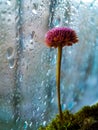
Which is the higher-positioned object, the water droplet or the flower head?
the water droplet

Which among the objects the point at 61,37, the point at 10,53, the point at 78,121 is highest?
the point at 10,53

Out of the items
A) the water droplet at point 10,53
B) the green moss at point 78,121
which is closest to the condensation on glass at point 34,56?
the water droplet at point 10,53

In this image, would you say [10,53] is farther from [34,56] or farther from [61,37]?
[61,37]

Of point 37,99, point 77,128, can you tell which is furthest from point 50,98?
point 77,128

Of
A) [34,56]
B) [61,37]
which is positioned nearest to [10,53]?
[34,56]

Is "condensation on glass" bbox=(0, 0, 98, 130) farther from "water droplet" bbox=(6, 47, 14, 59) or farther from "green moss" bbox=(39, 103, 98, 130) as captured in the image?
"green moss" bbox=(39, 103, 98, 130)

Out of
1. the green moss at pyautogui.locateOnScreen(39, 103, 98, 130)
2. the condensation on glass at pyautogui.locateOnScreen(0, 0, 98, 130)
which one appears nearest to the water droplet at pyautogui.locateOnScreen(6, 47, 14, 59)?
the condensation on glass at pyautogui.locateOnScreen(0, 0, 98, 130)

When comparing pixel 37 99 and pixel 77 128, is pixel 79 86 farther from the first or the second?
pixel 77 128
